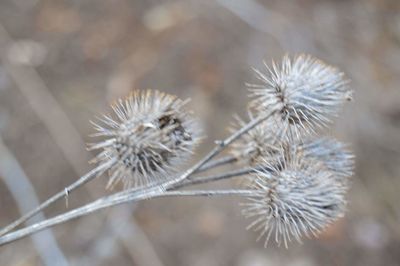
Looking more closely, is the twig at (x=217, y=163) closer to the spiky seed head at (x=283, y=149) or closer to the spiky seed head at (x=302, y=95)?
the spiky seed head at (x=283, y=149)

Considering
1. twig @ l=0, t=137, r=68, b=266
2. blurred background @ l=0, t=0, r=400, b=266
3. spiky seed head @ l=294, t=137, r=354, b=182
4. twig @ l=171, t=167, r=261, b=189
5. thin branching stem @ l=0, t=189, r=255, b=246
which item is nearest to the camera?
thin branching stem @ l=0, t=189, r=255, b=246

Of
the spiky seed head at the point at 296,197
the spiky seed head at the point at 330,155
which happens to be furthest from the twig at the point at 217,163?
the spiky seed head at the point at 330,155

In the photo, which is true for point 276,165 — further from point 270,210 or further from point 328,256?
point 328,256

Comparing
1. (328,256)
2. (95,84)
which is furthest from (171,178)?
(95,84)

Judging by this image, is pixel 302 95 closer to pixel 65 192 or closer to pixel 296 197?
pixel 296 197

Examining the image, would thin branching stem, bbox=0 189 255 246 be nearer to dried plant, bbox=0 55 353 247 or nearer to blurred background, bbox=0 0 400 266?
dried plant, bbox=0 55 353 247

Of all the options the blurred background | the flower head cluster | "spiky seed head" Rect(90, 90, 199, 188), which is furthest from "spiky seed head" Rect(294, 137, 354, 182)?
the blurred background

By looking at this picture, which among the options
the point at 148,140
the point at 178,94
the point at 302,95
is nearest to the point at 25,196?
the point at 178,94

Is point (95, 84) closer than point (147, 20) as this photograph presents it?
Yes
